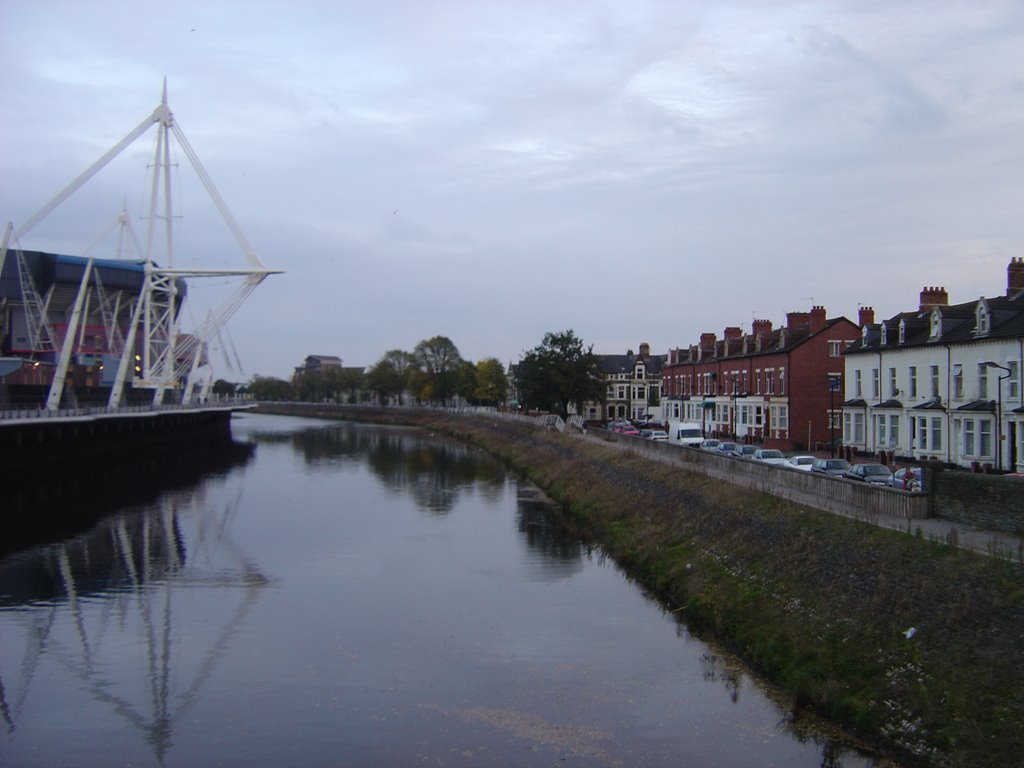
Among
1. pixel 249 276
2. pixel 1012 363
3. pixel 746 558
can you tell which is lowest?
pixel 746 558

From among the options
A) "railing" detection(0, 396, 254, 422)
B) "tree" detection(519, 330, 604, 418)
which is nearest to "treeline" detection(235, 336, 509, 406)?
"tree" detection(519, 330, 604, 418)

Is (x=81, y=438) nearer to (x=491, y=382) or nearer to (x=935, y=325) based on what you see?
(x=935, y=325)

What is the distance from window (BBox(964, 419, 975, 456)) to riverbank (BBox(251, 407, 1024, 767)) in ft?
37.6

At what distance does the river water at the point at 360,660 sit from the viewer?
13.9 m

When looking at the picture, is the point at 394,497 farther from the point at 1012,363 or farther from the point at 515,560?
the point at 1012,363

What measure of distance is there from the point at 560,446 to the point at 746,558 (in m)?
35.7

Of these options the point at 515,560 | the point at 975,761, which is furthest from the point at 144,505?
the point at 975,761

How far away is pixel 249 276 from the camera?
71.1 m

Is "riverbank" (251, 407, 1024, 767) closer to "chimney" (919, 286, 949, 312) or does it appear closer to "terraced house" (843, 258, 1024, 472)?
"terraced house" (843, 258, 1024, 472)

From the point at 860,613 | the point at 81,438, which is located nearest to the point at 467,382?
the point at 81,438

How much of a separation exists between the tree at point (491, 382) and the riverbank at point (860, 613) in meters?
97.2

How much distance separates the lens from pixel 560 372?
7838 centimetres

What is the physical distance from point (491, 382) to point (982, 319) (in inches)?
3715

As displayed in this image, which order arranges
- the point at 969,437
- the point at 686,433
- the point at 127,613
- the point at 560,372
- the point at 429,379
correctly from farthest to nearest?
the point at 429,379
the point at 560,372
the point at 686,433
the point at 969,437
the point at 127,613
